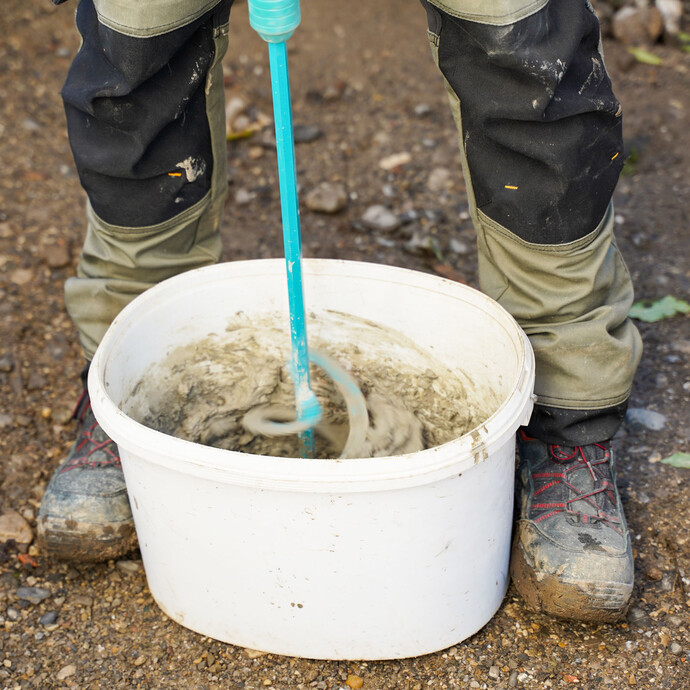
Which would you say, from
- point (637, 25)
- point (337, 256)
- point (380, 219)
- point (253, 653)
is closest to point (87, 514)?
point (253, 653)

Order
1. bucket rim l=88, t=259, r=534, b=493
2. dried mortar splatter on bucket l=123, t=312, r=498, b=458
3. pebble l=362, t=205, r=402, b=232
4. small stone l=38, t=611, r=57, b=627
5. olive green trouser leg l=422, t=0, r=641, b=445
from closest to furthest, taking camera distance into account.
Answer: bucket rim l=88, t=259, r=534, b=493
olive green trouser leg l=422, t=0, r=641, b=445
small stone l=38, t=611, r=57, b=627
dried mortar splatter on bucket l=123, t=312, r=498, b=458
pebble l=362, t=205, r=402, b=232

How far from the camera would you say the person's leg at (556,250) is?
118 cm

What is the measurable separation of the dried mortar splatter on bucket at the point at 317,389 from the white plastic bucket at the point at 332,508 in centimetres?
5

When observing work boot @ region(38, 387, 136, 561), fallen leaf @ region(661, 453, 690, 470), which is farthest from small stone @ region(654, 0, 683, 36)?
work boot @ region(38, 387, 136, 561)

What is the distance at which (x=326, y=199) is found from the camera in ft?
7.60

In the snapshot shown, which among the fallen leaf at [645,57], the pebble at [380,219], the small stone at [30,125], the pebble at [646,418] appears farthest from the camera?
the fallen leaf at [645,57]

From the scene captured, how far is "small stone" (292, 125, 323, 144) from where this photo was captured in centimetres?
260

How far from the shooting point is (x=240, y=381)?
1590 mm

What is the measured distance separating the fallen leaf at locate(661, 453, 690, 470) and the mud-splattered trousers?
0.19 m

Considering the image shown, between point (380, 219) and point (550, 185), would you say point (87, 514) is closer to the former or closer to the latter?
point (550, 185)

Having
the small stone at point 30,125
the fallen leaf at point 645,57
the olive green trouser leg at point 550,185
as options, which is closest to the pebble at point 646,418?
the olive green trouser leg at point 550,185

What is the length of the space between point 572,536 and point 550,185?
0.54 metres

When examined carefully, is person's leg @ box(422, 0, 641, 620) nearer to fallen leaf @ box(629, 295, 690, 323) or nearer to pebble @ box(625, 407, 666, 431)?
pebble @ box(625, 407, 666, 431)

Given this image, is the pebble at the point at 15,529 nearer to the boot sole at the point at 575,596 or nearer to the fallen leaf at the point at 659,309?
the boot sole at the point at 575,596
